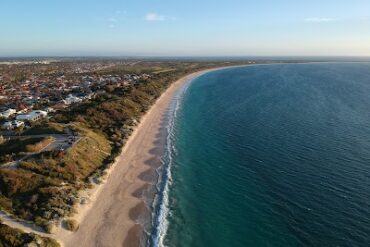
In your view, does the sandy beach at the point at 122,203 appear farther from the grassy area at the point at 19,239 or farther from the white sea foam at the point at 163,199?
the grassy area at the point at 19,239

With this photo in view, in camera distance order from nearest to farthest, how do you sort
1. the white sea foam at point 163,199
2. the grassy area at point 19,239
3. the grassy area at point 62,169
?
the grassy area at point 19,239, the white sea foam at point 163,199, the grassy area at point 62,169

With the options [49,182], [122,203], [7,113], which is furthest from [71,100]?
[122,203]

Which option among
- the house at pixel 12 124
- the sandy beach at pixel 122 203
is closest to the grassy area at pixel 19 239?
the sandy beach at pixel 122 203

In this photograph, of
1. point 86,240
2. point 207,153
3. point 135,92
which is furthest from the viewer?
point 135,92

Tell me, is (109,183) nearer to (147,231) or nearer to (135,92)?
(147,231)

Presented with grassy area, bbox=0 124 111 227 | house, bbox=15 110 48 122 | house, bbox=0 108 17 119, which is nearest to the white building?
house, bbox=0 108 17 119

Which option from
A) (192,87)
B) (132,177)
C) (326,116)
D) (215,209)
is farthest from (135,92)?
(215,209)

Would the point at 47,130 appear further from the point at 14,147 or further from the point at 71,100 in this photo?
the point at 71,100
